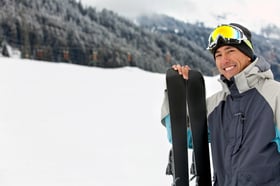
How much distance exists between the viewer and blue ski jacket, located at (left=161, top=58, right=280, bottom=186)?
172 cm

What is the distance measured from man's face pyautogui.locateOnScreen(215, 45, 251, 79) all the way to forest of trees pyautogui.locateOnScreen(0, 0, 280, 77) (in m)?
38.3

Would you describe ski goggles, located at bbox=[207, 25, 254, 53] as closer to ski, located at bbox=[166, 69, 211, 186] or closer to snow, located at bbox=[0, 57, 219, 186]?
ski, located at bbox=[166, 69, 211, 186]

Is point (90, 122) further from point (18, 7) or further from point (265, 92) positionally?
point (18, 7)

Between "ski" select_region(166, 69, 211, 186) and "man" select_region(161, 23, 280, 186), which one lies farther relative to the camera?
"ski" select_region(166, 69, 211, 186)

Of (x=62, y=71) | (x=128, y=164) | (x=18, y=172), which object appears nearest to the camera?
(x=18, y=172)

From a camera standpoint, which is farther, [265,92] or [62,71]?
[62,71]

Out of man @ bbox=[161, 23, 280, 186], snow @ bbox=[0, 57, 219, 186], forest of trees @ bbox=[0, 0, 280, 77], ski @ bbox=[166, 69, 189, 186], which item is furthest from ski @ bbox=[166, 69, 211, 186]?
forest of trees @ bbox=[0, 0, 280, 77]

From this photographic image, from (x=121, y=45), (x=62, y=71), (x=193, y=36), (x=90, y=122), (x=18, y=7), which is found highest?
(x=193, y=36)

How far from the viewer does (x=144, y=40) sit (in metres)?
80.1

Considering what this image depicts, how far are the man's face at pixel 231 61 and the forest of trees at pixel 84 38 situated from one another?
38.3 m

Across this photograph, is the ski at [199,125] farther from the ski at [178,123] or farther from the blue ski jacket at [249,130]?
the blue ski jacket at [249,130]

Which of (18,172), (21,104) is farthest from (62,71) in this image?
(18,172)

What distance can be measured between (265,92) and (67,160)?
148 inches

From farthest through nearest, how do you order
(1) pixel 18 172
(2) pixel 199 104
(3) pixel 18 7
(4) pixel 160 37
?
(4) pixel 160 37 → (3) pixel 18 7 → (1) pixel 18 172 → (2) pixel 199 104
